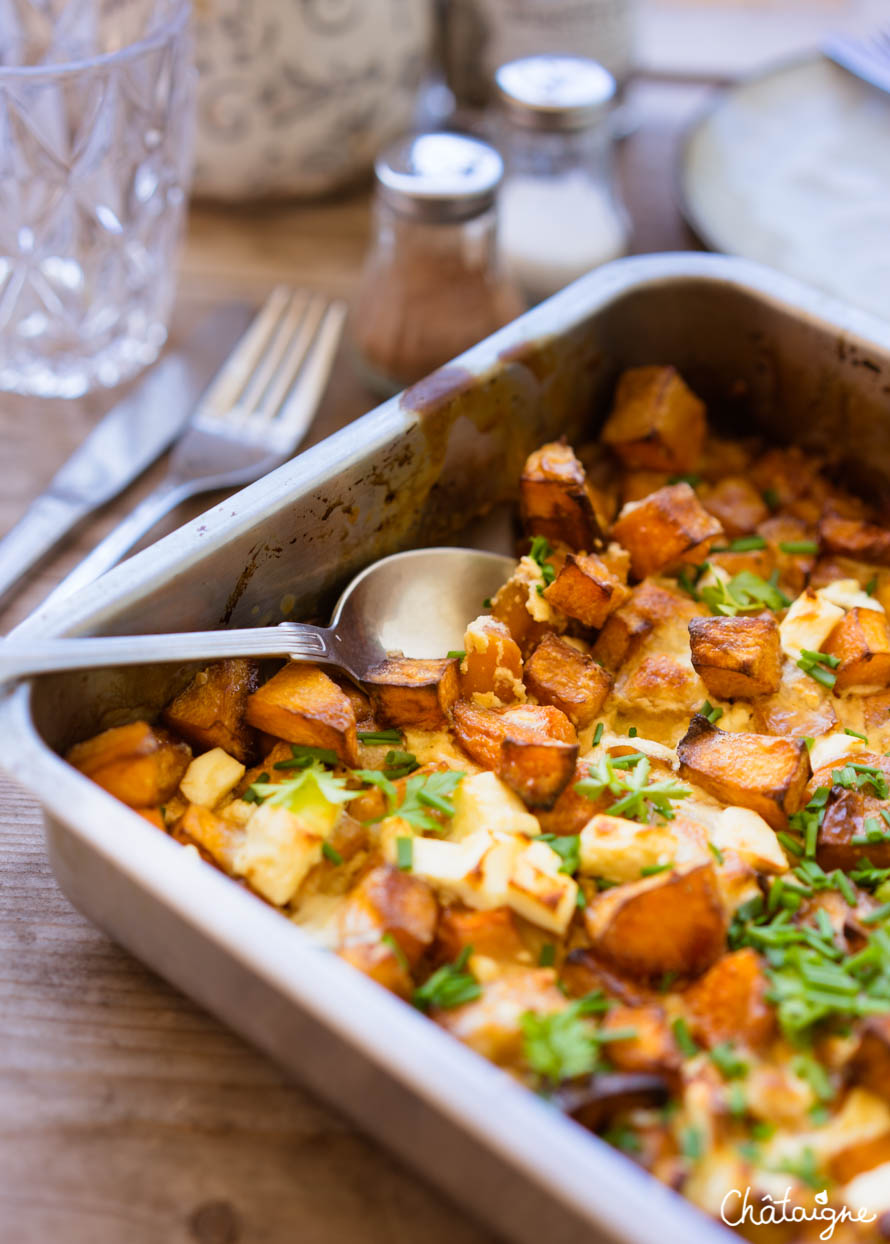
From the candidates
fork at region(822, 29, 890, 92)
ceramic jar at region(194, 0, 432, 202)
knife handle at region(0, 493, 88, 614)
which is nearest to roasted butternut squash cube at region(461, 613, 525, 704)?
knife handle at region(0, 493, 88, 614)

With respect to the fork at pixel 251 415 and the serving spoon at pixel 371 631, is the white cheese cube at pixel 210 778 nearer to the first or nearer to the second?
the serving spoon at pixel 371 631

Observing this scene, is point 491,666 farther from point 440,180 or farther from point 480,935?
point 440,180

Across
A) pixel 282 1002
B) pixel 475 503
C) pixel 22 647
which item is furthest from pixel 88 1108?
pixel 475 503

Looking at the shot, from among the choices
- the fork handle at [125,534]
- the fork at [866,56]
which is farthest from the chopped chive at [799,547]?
the fork at [866,56]

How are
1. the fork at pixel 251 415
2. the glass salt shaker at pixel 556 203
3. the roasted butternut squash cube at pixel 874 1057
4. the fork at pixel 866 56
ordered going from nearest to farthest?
1. the roasted butternut squash cube at pixel 874 1057
2. the fork at pixel 251 415
3. the glass salt shaker at pixel 556 203
4. the fork at pixel 866 56

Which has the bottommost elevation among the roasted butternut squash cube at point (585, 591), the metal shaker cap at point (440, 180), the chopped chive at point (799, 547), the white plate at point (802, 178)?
the chopped chive at point (799, 547)

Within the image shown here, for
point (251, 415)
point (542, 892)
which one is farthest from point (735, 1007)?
point (251, 415)
